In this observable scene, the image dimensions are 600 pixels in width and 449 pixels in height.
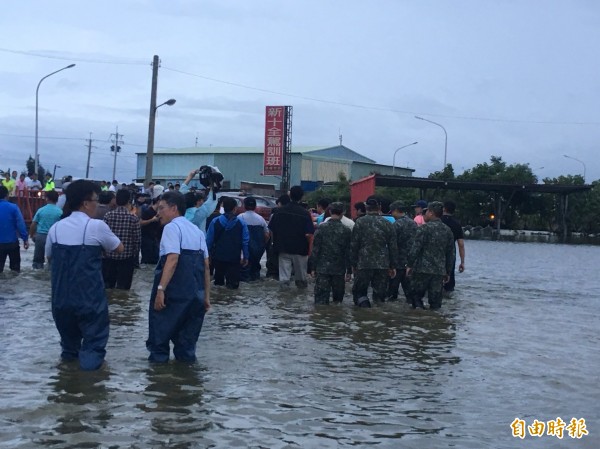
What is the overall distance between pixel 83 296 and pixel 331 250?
6757 mm

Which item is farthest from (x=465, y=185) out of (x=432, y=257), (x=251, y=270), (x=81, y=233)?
(x=81, y=233)

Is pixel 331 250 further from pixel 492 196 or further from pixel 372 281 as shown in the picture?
pixel 492 196

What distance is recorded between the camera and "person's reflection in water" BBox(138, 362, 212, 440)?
21.6 feet

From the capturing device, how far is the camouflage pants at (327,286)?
14.3 metres

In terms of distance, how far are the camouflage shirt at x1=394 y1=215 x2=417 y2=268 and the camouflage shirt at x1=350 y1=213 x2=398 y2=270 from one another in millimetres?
1250

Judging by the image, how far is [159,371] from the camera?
838 centimetres

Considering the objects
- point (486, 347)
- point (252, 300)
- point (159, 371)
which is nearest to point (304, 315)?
point (252, 300)

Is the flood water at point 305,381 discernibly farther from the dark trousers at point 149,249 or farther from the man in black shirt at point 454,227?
the dark trousers at point 149,249

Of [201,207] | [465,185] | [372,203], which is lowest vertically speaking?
[201,207]

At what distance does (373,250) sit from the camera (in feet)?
44.9

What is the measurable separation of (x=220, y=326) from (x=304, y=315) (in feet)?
6.27

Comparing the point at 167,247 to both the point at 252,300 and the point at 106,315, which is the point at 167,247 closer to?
the point at 106,315

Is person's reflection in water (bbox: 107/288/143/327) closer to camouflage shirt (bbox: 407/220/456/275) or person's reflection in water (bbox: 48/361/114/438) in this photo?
person's reflection in water (bbox: 48/361/114/438)

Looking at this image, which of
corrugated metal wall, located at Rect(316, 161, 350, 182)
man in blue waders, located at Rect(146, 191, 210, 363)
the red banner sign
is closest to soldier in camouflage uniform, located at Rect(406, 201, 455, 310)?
man in blue waders, located at Rect(146, 191, 210, 363)
